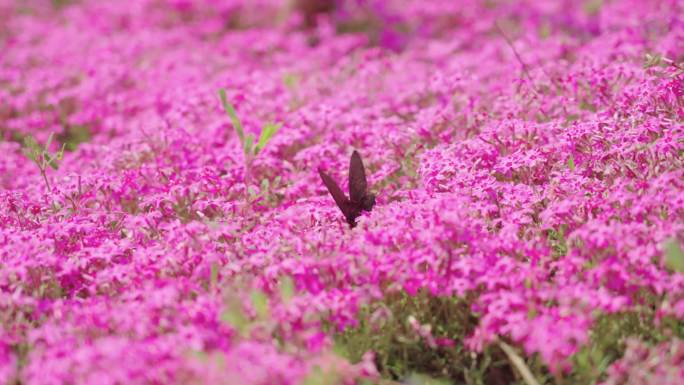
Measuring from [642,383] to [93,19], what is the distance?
374 inches

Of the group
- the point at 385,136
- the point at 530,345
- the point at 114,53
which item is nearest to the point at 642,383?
the point at 530,345

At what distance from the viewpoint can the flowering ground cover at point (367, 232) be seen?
2.98m

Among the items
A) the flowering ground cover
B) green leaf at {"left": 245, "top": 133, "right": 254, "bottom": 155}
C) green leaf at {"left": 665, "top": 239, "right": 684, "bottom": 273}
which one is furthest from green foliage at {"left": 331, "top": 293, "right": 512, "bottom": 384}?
green leaf at {"left": 245, "top": 133, "right": 254, "bottom": 155}

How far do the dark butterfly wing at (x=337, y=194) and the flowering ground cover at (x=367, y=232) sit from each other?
0.12m

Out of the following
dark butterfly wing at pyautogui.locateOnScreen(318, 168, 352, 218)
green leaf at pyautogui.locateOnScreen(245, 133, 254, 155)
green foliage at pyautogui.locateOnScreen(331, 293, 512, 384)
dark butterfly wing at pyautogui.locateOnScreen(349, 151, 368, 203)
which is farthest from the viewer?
green leaf at pyautogui.locateOnScreen(245, 133, 254, 155)

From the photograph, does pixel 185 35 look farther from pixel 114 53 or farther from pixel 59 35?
pixel 59 35

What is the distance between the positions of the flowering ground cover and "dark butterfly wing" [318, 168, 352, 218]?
12 centimetres

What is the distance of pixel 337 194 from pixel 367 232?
15.8 inches

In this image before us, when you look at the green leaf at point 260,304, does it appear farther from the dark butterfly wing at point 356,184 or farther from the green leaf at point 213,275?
the dark butterfly wing at point 356,184

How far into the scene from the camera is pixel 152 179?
482cm

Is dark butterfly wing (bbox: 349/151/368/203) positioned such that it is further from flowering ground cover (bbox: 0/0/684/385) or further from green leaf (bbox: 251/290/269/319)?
green leaf (bbox: 251/290/269/319)

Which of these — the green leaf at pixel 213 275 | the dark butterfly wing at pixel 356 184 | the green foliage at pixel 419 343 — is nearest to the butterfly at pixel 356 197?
the dark butterfly wing at pixel 356 184

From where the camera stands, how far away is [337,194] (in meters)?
3.85

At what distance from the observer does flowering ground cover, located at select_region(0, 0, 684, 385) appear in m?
2.98
